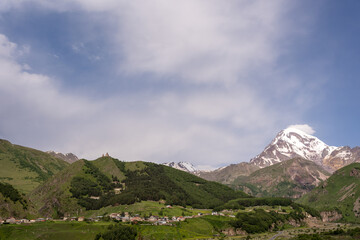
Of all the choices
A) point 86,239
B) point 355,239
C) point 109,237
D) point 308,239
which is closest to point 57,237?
point 86,239

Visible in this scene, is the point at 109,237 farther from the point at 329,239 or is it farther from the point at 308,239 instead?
the point at 329,239

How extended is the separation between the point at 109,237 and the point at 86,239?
50.1ft

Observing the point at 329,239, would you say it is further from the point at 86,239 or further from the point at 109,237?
the point at 86,239

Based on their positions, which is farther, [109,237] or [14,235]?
[109,237]

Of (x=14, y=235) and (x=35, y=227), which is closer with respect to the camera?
(x=14, y=235)

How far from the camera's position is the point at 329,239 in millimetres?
189750

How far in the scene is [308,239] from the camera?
188875mm

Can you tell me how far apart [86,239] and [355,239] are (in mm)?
177162

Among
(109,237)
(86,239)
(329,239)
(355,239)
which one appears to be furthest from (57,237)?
(355,239)

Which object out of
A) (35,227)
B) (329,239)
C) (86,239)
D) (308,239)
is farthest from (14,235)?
(329,239)

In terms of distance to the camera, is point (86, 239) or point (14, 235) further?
point (86, 239)

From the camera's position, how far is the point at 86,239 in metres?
193

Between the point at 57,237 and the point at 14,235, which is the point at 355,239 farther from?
the point at 14,235

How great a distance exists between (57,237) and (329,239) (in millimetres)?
180477
